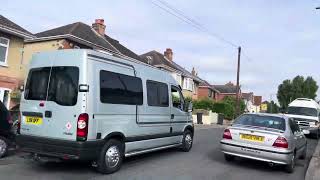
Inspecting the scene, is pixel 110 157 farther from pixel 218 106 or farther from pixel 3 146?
→ pixel 218 106

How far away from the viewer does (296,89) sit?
96.6 m

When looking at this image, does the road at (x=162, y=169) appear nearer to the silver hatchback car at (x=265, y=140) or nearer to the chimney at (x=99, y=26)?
the silver hatchback car at (x=265, y=140)

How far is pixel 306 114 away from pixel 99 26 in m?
19.5

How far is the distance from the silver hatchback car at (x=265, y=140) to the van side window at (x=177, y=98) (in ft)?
6.40

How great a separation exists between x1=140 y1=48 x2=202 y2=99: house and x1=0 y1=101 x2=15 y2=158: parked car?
31964mm

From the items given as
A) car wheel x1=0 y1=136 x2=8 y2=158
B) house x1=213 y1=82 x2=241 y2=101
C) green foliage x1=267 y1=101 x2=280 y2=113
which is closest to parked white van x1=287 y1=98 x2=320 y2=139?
car wheel x1=0 y1=136 x2=8 y2=158

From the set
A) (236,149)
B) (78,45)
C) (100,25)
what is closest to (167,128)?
(236,149)

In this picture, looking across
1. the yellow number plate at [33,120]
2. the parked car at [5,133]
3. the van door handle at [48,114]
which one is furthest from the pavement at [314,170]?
the parked car at [5,133]

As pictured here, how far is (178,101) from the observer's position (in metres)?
12.6

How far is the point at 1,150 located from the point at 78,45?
787 inches

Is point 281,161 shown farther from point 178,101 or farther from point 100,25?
point 100,25

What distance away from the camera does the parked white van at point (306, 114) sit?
24.9m

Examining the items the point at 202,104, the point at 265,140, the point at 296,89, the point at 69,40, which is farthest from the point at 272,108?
the point at 265,140

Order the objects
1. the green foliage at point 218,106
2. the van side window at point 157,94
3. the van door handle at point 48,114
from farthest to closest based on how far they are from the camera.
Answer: the green foliage at point 218,106 < the van side window at point 157,94 < the van door handle at point 48,114
